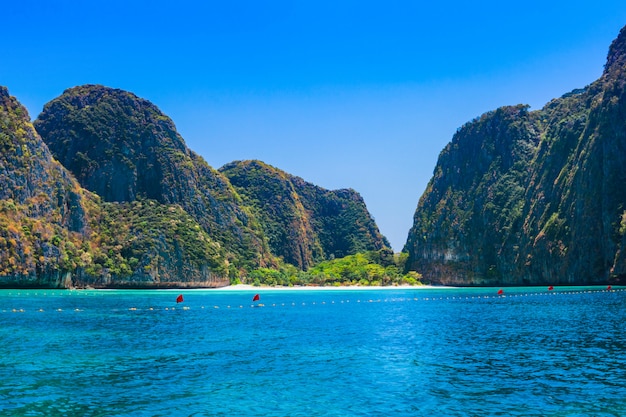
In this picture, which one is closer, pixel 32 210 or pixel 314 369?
pixel 314 369

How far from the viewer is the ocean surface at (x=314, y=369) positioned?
23453 millimetres

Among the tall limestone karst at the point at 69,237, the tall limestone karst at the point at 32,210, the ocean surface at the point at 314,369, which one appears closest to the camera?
the ocean surface at the point at 314,369

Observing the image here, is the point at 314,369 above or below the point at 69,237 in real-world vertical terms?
below

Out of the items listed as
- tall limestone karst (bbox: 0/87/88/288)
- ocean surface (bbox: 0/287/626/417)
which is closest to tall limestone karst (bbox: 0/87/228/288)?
tall limestone karst (bbox: 0/87/88/288)

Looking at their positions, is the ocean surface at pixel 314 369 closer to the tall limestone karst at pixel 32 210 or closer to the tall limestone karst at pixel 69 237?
the tall limestone karst at pixel 32 210

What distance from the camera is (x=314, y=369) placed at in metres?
32.4

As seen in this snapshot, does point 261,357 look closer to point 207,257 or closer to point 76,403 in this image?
point 76,403

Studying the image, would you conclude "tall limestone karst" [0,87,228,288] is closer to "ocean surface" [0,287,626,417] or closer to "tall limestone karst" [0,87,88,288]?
"tall limestone karst" [0,87,88,288]

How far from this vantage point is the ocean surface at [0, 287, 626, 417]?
76.9 feet

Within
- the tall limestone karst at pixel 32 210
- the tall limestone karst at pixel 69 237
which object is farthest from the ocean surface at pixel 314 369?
the tall limestone karst at pixel 69 237

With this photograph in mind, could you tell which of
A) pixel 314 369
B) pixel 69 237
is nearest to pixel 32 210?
pixel 69 237

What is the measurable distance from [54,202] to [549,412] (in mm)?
169694

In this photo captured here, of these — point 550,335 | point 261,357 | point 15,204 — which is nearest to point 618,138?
point 550,335

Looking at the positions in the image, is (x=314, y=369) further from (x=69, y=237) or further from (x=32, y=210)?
(x=69, y=237)
